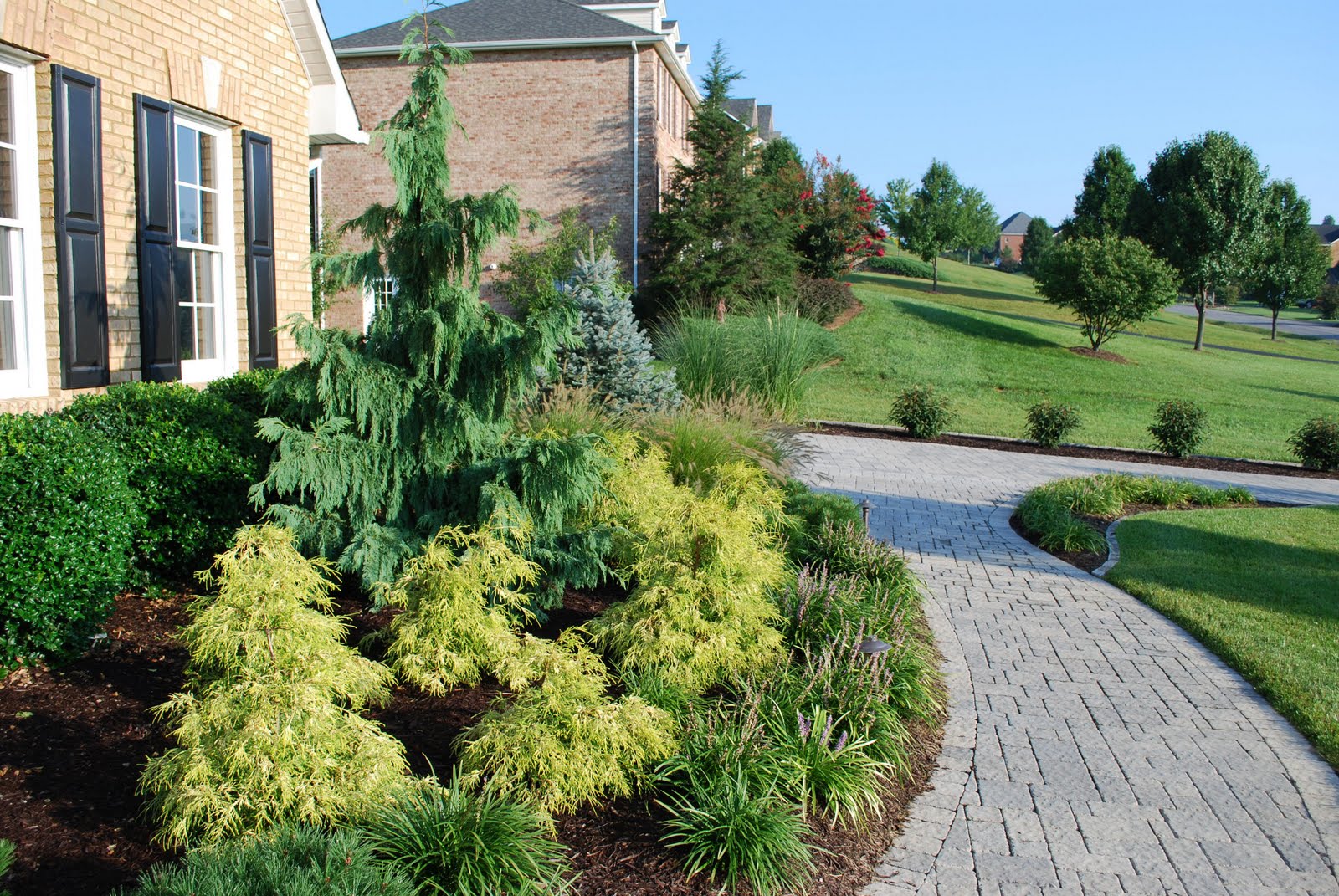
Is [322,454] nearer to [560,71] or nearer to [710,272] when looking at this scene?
[710,272]

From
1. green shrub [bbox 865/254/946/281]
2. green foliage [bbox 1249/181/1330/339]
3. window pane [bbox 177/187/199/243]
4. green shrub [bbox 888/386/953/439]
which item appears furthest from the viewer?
green shrub [bbox 865/254/946/281]

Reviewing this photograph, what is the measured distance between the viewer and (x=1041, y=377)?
84.3ft

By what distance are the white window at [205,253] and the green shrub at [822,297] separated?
64.0ft

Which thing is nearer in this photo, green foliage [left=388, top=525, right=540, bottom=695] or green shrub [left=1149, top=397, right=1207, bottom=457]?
green foliage [left=388, top=525, right=540, bottom=695]

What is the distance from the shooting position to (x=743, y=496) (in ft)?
19.9

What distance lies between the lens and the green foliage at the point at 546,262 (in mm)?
22109

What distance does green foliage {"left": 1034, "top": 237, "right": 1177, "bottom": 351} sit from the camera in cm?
2764

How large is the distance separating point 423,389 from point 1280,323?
63.1 m

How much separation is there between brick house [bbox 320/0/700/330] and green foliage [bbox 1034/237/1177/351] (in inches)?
504

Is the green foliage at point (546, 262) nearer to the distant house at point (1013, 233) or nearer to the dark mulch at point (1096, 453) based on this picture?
the dark mulch at point (1096, 453)

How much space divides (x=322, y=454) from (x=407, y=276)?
1.21 m

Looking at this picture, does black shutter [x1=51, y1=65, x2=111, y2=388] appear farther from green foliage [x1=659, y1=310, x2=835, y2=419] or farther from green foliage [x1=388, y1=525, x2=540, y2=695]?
green foliage [x1=659, y1=310, x2=835, y2=419]

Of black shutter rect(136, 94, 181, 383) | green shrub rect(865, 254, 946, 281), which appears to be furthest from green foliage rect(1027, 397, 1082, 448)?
green shrub rect(865, 254, 946, 281)

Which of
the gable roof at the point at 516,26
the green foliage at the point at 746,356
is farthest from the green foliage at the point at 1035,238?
the green foliage at the point at 746,356
